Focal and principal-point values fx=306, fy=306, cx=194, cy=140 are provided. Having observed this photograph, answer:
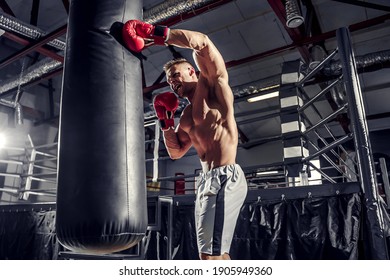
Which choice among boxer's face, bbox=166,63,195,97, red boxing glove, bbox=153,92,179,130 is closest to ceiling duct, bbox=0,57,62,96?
red boxing glove, bbox=153,92,179,130

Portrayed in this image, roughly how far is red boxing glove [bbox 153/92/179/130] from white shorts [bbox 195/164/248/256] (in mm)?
616

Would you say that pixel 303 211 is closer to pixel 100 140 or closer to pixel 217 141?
pixel 217 141

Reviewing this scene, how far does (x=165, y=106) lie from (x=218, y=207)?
90 centimetres

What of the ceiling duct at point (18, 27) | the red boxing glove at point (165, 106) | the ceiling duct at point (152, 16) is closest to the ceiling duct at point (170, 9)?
the ceiling duct at point (152, 16)

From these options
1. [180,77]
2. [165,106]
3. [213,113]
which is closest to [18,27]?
[165,106]

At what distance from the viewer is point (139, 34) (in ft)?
4.95

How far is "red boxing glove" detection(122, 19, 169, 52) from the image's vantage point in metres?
1.48

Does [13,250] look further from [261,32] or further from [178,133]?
[261,32]

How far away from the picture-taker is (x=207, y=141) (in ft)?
6.21

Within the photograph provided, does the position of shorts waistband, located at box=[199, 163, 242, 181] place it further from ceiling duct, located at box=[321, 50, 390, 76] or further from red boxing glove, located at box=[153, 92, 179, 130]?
ceiling duct, located at box=[321, 50, 390, 76]

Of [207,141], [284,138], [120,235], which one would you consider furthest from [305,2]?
[120,235]

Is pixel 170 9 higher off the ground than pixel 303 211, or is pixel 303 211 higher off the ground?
pixel 170 9

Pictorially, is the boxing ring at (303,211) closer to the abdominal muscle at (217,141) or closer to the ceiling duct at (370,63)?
the abdominal muscle at (217,141)

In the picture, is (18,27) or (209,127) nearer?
(209,127)
